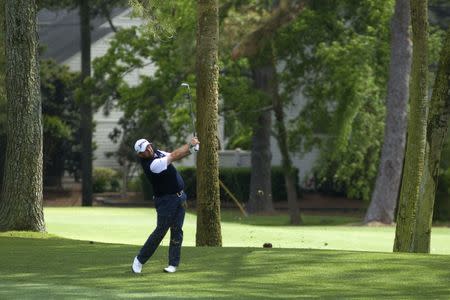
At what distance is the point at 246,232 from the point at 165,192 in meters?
17.2

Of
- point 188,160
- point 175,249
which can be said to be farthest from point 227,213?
point 175,249

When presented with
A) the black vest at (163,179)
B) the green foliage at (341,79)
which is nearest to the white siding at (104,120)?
the green foliage at (341,79)

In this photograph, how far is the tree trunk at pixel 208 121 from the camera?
2144 cm

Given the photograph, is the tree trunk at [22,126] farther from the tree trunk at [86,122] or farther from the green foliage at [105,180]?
the green foliage at [105,180]

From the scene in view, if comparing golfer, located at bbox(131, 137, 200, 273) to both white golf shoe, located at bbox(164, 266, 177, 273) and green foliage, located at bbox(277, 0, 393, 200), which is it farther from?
green foliage, located at bbox(277, 0, 393, 200)

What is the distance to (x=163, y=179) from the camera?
1597 cm

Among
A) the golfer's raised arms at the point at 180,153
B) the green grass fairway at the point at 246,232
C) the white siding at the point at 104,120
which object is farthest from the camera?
the white siding at the point at 104,120

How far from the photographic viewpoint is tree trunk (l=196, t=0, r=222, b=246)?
21.4 meters

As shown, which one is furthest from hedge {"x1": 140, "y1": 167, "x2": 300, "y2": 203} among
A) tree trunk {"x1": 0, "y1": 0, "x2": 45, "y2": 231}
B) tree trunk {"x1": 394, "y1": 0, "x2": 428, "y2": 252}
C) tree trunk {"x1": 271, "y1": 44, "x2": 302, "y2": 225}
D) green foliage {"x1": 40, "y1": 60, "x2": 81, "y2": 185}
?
tree trunk {"x1": 394, "y1": 0, "x2": 428, "y2": 252}

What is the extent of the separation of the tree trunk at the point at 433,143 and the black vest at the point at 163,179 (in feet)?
23.7

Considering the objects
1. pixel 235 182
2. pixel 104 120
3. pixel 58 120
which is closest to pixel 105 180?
pixel 104 120

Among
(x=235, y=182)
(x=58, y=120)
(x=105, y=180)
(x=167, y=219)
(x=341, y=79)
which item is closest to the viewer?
(x=167, y=219)

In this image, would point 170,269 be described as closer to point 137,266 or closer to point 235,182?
point 137,266

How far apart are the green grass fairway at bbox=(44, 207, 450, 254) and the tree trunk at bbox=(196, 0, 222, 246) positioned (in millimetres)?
3224
